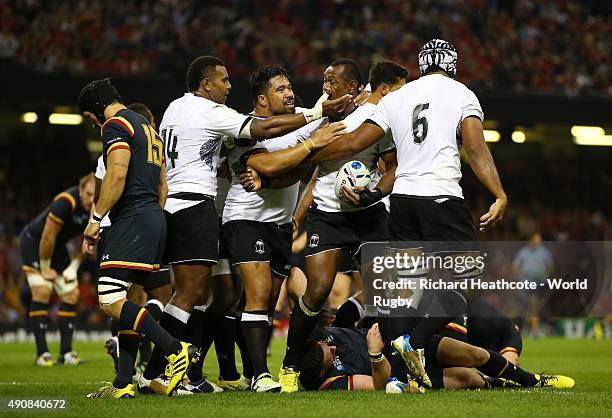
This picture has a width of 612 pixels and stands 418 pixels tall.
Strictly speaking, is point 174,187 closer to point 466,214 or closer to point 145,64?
point 466,214


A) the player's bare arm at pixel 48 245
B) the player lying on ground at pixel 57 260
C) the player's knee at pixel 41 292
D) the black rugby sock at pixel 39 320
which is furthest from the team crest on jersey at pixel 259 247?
the player's knee at pixel 41 292

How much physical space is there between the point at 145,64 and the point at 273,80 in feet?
47.8

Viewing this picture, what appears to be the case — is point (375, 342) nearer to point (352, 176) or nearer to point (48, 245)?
point (352, 176)

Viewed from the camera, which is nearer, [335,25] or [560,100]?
[560,100]

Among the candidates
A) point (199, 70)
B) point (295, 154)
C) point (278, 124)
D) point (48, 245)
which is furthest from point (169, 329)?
point (48, 245)

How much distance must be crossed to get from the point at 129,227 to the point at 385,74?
242cm

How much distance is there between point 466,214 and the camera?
6723 mm

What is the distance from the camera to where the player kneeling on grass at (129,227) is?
21.8ft

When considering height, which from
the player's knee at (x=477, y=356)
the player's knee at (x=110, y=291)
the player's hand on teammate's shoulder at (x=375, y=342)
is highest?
the player's knee at (x=110, y=291)

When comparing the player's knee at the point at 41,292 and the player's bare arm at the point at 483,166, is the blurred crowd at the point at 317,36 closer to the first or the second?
the player's knee at the point at 41,292

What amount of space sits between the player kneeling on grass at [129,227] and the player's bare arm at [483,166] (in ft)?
7.06

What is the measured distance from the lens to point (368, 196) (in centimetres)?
721

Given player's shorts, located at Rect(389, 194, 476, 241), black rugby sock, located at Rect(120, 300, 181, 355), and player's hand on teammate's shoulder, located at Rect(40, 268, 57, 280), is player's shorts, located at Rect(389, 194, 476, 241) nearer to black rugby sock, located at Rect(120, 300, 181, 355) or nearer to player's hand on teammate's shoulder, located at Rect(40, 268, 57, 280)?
black rugby sock, located at Rect(120, 300, 181, 355)

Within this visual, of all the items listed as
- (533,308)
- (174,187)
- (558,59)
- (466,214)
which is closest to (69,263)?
(174,187)
